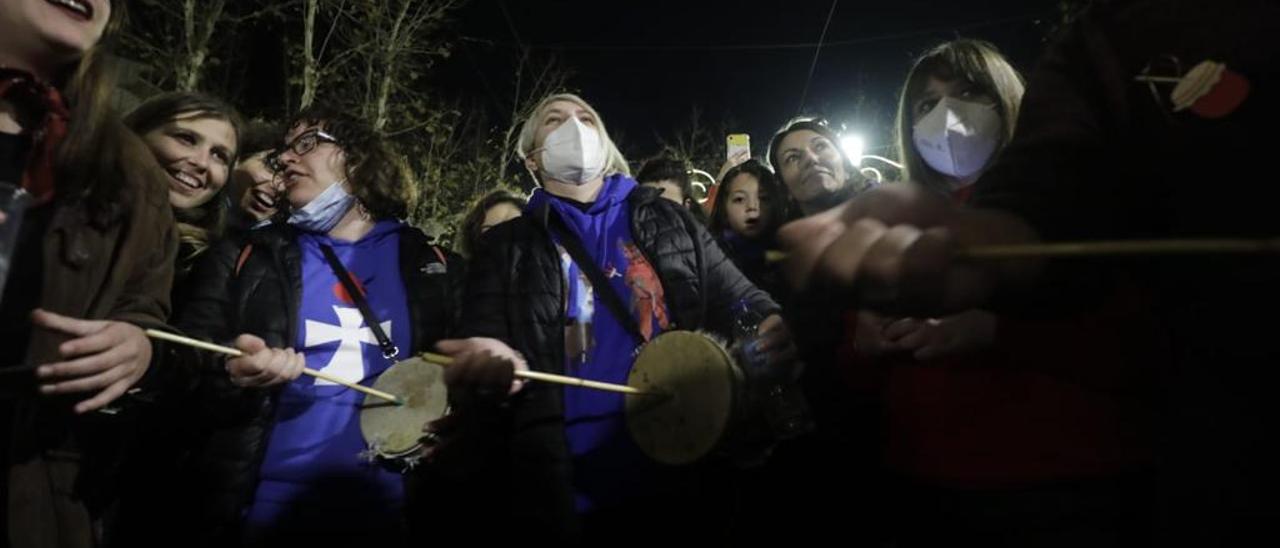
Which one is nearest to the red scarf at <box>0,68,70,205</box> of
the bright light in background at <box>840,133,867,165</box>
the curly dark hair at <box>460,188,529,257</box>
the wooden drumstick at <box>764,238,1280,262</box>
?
the wooden drumstick at <box>764,238,1280,262</box>

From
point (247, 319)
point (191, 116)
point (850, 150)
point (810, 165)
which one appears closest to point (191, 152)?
point (191, 116)

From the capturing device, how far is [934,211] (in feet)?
3.26

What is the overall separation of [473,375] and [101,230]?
46.1 inches

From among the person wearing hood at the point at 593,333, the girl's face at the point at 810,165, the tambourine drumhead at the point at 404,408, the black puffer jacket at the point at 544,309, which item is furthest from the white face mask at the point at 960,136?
the girl's face at the point at 810,165

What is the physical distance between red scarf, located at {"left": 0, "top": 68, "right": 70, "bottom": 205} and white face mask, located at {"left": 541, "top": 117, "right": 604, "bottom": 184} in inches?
73.5

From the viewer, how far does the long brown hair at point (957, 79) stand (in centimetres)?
236

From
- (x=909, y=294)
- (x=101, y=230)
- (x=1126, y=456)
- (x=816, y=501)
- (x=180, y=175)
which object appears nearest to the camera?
(x=909, y=294)

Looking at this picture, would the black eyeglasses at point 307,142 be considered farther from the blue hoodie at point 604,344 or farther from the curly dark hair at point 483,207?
the curly dark hair at point 483,207

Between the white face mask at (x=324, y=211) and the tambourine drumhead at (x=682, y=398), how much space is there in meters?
1.64

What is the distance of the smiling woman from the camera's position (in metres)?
3.64

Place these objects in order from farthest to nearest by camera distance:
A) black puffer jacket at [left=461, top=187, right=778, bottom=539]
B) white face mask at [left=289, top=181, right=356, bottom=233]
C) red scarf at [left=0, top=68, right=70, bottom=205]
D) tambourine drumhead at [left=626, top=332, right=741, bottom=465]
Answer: white face mask at [left=289, top=181, right=356, bottom=233] → black puffer jacket at [left=461, top=187, right=778, bottom=539] → tambourine drumhead at [left=626, top=332, right=741, bottom=465] → red scarf at [left=0, top=68, right=70, bottom=205]

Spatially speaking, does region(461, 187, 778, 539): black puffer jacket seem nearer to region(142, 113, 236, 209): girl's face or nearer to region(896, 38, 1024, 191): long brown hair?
region(896, 38, 1024, 191): long brown hair

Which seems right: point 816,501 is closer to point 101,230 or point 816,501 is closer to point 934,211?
point 934,211

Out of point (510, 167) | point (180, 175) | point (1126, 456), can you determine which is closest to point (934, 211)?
point (1126, 456)
